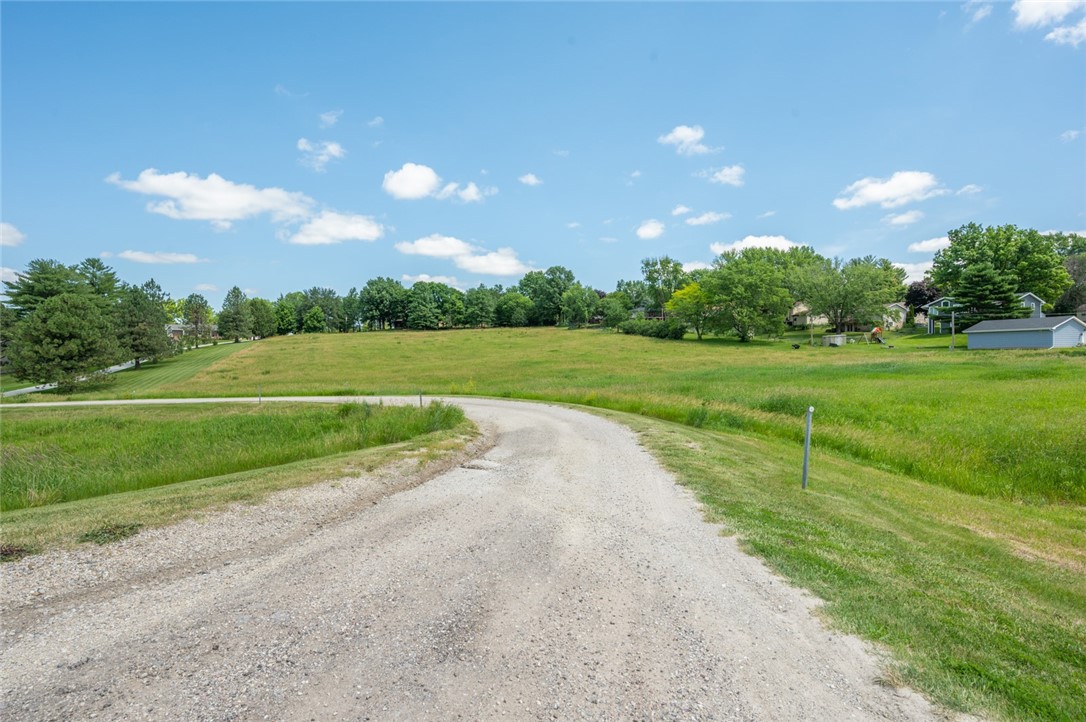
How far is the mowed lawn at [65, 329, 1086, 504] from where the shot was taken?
44.1 feet

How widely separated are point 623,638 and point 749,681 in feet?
3.49

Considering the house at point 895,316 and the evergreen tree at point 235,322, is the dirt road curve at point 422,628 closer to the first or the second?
the house at point 895,316

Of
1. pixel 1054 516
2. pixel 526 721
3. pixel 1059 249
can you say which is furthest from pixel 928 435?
pixel 1059 249

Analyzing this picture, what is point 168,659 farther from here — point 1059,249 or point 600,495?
point 1059,249

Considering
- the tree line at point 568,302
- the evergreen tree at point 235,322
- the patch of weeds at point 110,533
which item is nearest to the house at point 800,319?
the tree line at point 568,302

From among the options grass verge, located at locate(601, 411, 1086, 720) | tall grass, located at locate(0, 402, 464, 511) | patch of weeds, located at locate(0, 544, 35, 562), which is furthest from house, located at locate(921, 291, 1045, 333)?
patch of weeds, located at locate(0, 544, 35, 562)

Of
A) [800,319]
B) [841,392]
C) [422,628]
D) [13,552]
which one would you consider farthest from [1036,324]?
[13,552]

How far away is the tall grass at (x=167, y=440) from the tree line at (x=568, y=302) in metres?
30.2

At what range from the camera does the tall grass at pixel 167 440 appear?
11.9 meters

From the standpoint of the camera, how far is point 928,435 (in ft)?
52.4

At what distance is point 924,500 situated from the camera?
10359 millimetres

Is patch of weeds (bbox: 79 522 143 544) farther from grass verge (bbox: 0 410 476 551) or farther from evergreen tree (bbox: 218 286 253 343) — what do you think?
evergreen tree (bbox: 218 286 253 343)

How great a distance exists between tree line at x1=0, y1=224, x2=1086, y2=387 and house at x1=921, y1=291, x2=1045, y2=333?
2.92m

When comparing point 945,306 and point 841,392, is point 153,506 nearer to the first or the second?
point 841,392
